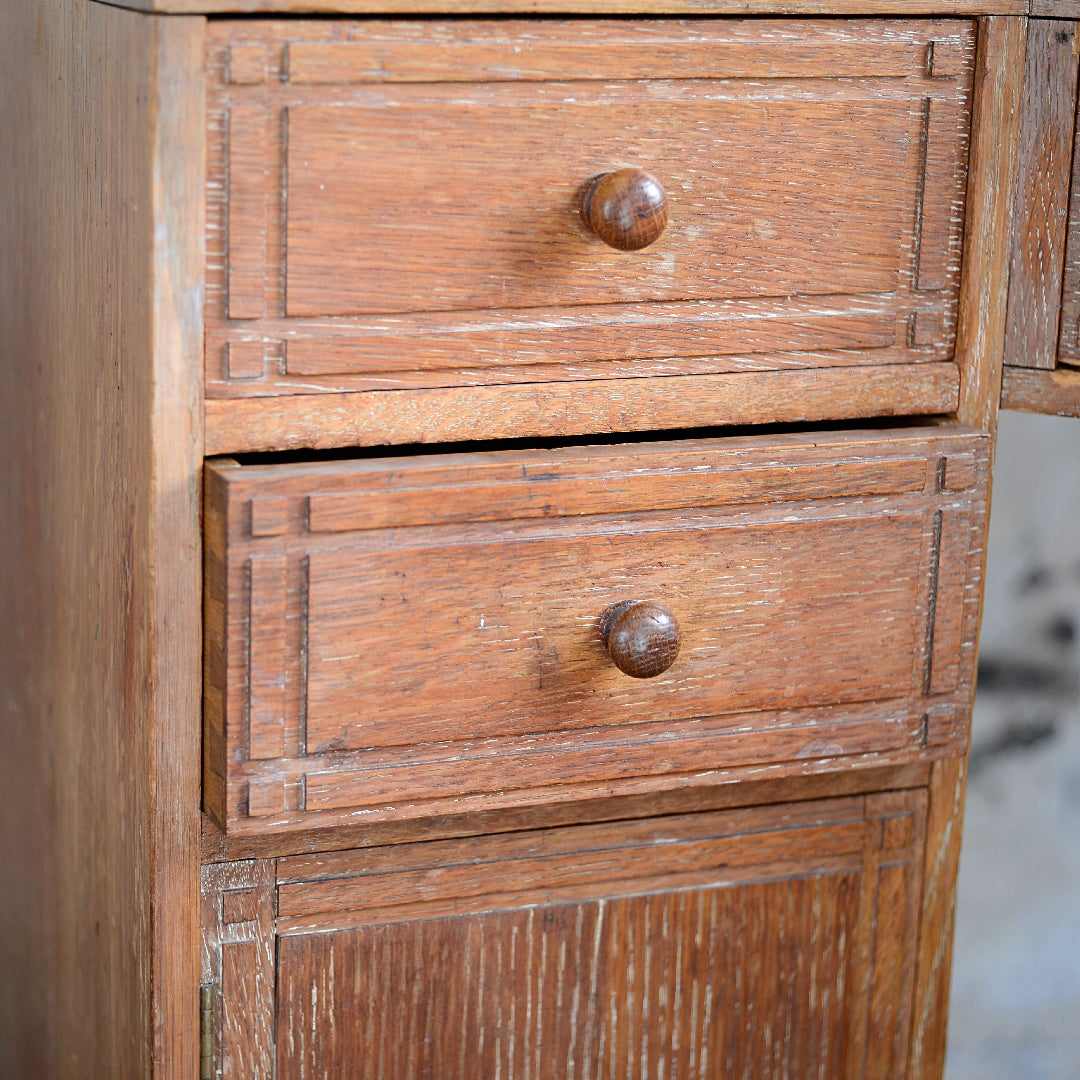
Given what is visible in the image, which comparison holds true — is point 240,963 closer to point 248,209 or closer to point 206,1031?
point 206,1031

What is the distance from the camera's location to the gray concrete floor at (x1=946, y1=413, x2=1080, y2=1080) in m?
1.32

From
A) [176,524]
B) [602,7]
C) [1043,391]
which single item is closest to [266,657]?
[176,524]

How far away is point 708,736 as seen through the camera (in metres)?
0.79

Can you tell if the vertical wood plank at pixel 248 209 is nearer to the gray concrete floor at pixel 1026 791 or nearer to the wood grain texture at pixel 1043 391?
the wood grain texture at pixel 1043 391

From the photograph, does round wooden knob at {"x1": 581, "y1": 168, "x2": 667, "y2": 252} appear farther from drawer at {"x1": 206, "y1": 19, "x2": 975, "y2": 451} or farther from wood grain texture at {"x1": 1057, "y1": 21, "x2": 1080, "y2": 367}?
wood grain texture at {"x1": 1057, "y1": 21, "x2": 1080, "y2": 367}

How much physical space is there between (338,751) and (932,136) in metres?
0.39

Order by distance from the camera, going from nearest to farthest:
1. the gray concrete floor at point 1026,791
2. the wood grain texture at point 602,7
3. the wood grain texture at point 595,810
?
the wood grain texture at point 602,7 → the wood grain texture at point 595,810 → the gray concrete floor at point 1026,791

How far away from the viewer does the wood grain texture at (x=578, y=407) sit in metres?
0.72

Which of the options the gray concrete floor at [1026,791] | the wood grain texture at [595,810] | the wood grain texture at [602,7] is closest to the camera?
the wood grain texture at [602,7]

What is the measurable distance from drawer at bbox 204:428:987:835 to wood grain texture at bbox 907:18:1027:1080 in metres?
0.05

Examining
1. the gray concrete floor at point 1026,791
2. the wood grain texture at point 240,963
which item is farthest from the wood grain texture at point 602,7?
the gray concrete floor at point 1026,791

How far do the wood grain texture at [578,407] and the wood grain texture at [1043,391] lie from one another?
42mm

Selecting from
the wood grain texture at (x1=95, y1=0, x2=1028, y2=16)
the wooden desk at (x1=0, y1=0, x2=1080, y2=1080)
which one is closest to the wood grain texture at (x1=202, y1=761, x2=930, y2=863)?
the wooden desk at (x1=0, y1=0, x2=1080, y2=1080)

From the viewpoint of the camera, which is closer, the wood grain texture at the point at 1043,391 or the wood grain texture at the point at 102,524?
the wood grain texture at the point at 102,524
